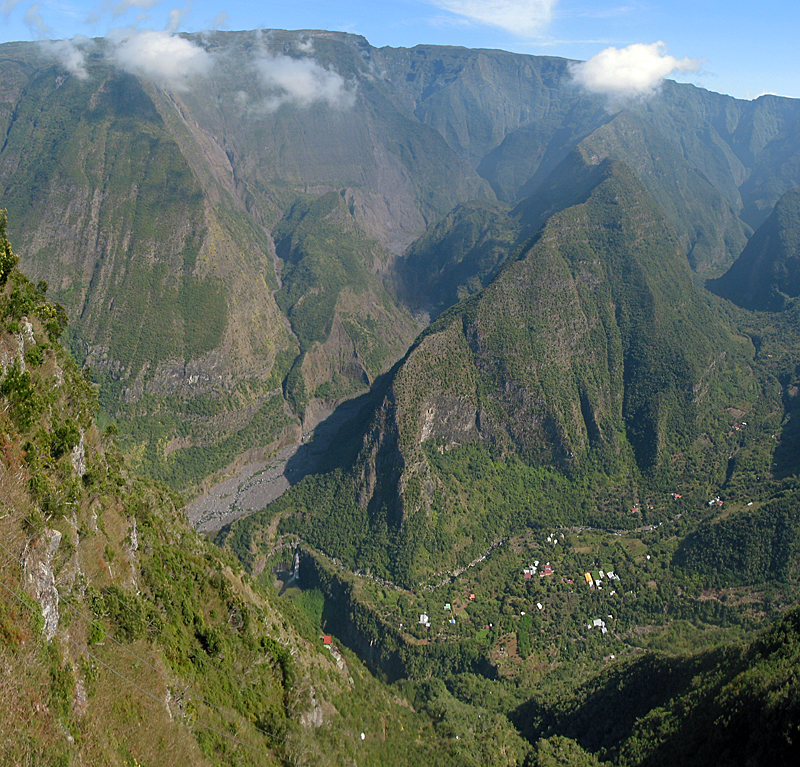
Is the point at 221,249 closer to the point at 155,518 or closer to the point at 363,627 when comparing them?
the point at 363,627

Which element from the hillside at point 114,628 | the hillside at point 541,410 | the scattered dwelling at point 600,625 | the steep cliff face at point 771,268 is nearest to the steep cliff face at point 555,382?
the hillside at point 541,410

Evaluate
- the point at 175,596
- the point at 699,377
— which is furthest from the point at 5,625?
the point at 699,377

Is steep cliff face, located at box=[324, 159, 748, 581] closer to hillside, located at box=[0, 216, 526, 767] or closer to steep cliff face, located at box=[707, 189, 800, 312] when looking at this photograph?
steep cliff face, located at box=[707, 189, 800, 312]

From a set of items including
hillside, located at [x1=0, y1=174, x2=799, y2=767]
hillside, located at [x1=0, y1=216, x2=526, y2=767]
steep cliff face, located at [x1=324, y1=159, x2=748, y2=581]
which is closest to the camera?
hillside, located at [x1=0, y1=216, x2=526, y2=767]

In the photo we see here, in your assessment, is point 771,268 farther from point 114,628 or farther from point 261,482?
point 114,628

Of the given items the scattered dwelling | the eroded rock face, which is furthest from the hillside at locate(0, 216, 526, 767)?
the scattered dwelling

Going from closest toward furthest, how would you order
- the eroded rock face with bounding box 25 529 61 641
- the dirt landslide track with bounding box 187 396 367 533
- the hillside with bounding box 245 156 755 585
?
the eroded rock face with bounding box 25 529 61 641 < the hillside with bounding box 245 156 755 585 < the dirt landslide track with bounding box 187 396 367 533

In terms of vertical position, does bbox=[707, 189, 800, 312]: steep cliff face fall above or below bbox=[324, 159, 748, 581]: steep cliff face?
above

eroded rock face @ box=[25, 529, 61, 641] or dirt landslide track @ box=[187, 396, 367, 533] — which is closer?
eroded rock face @ box=[25, 529, 61, 641]
